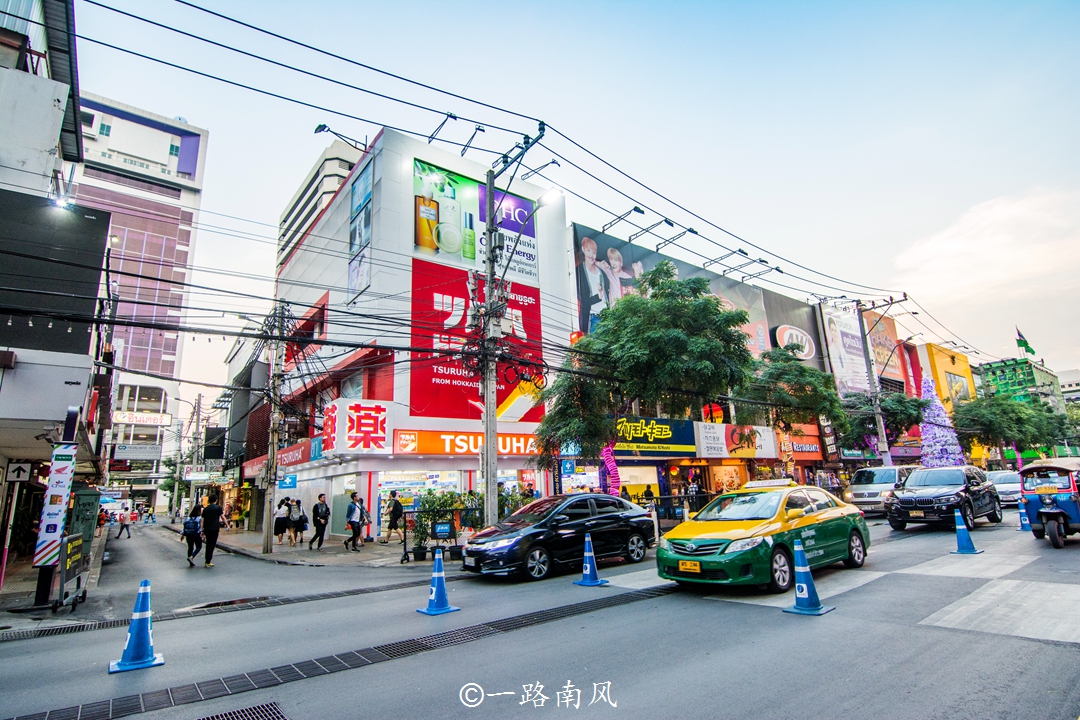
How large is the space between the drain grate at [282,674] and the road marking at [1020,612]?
14.5ft

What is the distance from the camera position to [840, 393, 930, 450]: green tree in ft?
118

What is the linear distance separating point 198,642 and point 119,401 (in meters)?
95.4

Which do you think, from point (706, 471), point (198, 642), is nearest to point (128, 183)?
point (706, 471)

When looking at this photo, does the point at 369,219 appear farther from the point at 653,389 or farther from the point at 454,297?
the point at 653,389

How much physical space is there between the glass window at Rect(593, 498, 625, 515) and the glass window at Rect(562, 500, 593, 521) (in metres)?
0.27

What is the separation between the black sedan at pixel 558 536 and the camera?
412 inches

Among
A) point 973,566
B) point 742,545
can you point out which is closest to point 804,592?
point 742,545

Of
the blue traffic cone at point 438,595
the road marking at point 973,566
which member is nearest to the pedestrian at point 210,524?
the blue traffic cone at point 438,595

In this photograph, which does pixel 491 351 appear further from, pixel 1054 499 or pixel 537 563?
pixel 1054 499

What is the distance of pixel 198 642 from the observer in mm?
7043

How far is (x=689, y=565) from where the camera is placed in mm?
8070

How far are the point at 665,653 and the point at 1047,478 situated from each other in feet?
39.4

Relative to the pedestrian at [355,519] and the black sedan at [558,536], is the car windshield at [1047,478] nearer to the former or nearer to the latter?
the black sedan at [558,536]

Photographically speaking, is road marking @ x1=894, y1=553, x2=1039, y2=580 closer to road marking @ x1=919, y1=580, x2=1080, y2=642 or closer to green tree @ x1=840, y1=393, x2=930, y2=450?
road marking @ x1=919, y1=580, x2=1080, y2=642
